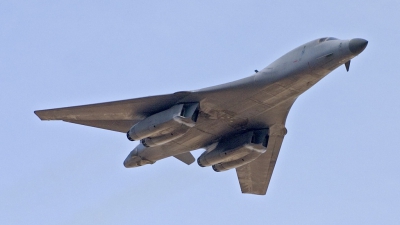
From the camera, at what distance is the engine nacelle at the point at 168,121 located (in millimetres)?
45219

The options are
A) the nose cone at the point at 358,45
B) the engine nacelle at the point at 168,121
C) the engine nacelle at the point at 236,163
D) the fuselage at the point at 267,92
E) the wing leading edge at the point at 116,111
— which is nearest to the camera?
the nose cone at the point at 358,45

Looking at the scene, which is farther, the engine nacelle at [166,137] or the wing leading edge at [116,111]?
the wing leading edge at [116,111]

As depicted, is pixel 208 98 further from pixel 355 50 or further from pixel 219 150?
pixel 355 50

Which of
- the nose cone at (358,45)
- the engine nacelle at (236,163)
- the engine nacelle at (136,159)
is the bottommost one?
the engine nacelle at (236,163)

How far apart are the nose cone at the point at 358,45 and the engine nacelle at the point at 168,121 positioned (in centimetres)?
874

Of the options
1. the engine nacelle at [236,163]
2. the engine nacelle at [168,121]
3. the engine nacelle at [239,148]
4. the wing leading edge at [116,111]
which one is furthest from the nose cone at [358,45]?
the engine nacelle at [236,163]

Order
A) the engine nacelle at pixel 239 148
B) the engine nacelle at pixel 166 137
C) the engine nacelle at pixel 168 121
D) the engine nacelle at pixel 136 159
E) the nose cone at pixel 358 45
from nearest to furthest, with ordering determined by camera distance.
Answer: the nose cone at pixel 358 45 → the engine nacelle at pixel 168 121 → the engine nacelle at pixel 166 137 → the engine nacelle at pixel 239 148 → the engine nacelle at pixel 136 159

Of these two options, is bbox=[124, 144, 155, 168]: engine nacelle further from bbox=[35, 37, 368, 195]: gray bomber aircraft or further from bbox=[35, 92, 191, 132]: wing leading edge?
bbox=[35, 92, 191, 132]: wing leading edge

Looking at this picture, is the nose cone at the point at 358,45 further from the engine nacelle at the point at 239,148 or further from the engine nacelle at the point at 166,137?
the engine nacelle at the point at 166,137

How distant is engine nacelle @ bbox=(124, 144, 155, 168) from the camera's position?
5106cm

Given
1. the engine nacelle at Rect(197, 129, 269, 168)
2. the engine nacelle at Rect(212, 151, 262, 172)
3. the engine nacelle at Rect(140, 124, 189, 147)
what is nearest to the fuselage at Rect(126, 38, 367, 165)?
the engine nacelle at Rect(197, 129, 269, 168)

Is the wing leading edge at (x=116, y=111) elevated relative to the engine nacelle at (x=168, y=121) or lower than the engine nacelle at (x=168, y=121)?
elevated

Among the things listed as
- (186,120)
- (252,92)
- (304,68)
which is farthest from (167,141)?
(304,68)

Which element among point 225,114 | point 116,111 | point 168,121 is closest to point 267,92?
point 225,114
